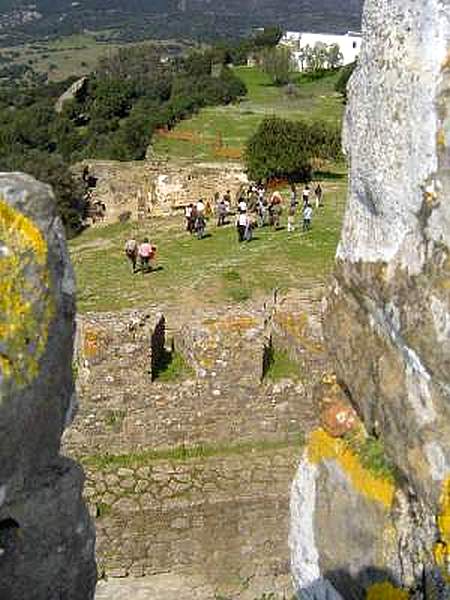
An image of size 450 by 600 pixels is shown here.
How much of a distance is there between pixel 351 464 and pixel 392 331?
101 cm

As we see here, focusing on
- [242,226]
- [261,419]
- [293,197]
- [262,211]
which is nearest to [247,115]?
[293,197]

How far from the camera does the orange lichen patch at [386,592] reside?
15.8 ft

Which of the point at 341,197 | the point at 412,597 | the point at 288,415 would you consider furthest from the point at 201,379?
the point at 341,197

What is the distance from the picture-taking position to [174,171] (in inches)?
1040

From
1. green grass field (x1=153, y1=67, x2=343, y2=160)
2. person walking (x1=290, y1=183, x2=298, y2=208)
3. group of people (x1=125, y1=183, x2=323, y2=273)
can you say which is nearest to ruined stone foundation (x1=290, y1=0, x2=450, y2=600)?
group of people (x1=125, y1=183, x2=323, y2=273)

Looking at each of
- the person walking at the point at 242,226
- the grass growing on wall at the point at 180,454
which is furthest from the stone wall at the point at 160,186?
the grass growing on wall at the point at 180,454

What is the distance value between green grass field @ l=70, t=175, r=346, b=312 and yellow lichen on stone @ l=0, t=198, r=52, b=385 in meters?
11.8

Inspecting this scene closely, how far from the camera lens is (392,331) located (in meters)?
4.70

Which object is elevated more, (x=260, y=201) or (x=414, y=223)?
(x=414, y=223)

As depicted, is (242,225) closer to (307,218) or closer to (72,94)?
(307,218)

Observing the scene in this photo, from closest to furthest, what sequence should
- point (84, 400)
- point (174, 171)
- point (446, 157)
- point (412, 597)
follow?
point (446, 157) → point (412, 597) → point (84, 400) → point (174, 171)

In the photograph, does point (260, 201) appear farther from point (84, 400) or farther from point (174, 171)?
point (84, 400)

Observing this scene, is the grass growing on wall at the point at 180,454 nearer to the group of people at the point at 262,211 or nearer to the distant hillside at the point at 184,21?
the group of people at the point at 262,211

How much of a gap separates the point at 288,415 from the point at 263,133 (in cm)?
1781
